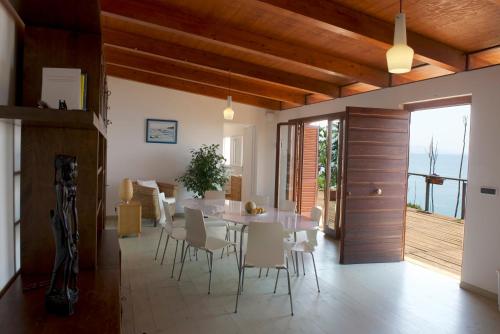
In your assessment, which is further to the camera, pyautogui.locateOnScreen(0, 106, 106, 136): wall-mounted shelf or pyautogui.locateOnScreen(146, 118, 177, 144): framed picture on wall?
pyautogui.locateOnScreen(146, 118, 177, 144): framed picture on wall

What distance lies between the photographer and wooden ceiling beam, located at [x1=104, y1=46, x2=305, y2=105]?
6.21m

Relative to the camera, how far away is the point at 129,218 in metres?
5.73

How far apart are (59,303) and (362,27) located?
325 cm

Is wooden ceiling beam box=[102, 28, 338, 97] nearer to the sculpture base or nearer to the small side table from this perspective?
the small side table

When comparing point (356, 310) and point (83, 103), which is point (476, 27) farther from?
point (83, 103)

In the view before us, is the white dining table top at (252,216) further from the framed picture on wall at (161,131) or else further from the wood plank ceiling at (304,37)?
the framed picture on wall at (161,131)

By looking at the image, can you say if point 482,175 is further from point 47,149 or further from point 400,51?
point 47,149

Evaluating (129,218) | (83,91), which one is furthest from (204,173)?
(83,91)

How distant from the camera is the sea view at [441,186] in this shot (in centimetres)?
635

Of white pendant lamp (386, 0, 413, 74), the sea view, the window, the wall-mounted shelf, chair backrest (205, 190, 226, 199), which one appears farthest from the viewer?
the window

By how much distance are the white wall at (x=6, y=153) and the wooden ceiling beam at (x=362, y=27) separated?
6.97 feet

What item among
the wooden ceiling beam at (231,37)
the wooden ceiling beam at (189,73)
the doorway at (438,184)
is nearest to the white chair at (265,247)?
the wooden ceiling beam at (231,37)

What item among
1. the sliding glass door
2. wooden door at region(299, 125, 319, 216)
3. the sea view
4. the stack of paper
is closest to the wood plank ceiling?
→ wooden door at region(299, 125, 319, 216)

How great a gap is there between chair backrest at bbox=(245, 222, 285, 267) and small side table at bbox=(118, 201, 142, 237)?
10.1 ft
